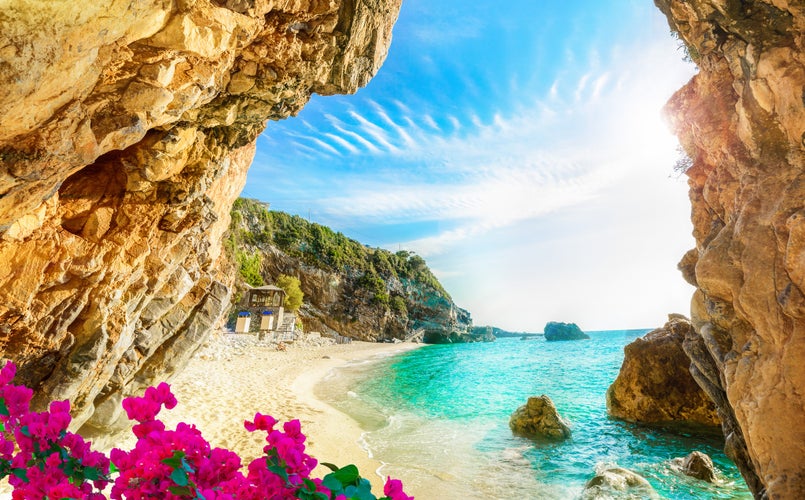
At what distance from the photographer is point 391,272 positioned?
80.9 meters

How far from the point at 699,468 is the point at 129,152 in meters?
16.4

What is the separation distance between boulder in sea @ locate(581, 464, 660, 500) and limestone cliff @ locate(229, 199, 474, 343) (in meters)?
47.2

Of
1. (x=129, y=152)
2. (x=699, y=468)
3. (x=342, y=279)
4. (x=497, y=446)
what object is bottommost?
(x=497, y=446)

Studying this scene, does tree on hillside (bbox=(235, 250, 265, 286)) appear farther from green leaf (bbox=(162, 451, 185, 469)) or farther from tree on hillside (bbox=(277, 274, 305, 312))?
green leaf (bbox=(162, 451, 185, 469))

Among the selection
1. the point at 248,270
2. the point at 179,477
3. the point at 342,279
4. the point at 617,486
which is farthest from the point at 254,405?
the point at 342,279

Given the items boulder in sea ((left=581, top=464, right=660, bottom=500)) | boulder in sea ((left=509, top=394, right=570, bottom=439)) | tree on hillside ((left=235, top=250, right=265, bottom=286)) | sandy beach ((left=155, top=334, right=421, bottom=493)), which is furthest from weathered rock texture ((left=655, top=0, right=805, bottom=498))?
tree on hillside ((left=235, top=250, right=265, bottom=286))

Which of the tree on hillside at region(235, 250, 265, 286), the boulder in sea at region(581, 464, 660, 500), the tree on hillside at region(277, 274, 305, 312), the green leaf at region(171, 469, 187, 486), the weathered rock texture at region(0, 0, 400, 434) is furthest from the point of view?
the tree on hillside at region(277, 274, 305, 312)

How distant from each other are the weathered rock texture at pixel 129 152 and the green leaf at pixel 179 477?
433 centimetres

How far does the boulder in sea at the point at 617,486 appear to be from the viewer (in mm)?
8870

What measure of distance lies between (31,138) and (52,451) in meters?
4.16

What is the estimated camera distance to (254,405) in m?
14.7

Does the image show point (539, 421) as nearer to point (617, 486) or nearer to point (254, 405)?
point (617, 486)

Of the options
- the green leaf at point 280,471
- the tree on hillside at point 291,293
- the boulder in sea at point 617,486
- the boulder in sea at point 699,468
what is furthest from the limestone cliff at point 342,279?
the green leaf at point 280,471

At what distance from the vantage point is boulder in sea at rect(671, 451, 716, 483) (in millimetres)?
9969
